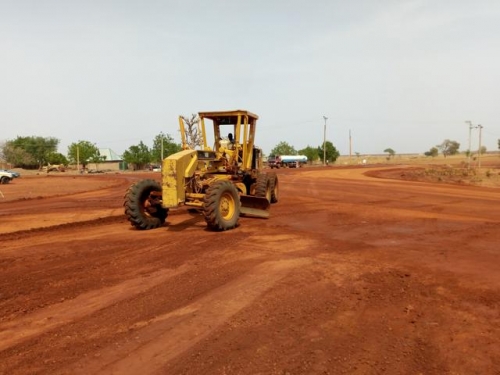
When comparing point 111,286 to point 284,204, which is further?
point 284,204

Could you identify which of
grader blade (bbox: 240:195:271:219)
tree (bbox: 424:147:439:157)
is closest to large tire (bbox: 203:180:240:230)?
grader blade (bbox: 240:195:271:219)

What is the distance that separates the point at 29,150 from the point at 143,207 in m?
105

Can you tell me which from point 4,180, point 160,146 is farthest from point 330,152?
point 4,180

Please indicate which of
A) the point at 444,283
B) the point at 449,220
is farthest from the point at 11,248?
the point at 449,220

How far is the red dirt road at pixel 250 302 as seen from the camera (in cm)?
365

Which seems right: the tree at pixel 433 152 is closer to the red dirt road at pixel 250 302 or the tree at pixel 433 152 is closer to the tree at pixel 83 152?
the tree at pixel 83 152

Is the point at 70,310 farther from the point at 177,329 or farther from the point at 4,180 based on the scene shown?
the point at 4,180

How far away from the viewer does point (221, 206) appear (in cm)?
999

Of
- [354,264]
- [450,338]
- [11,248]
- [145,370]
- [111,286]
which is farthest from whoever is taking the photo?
[11,248]

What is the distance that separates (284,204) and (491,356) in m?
12.1

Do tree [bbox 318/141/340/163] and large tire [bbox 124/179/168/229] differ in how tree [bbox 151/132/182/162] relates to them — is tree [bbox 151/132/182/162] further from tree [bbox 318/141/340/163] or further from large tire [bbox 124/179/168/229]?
large tire [bbox 124/179/168/229]

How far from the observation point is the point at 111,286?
18.5ft

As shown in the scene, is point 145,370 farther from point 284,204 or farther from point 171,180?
point 284,204

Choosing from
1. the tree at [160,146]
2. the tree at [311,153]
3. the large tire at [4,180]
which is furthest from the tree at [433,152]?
the large tire at [4,180]
